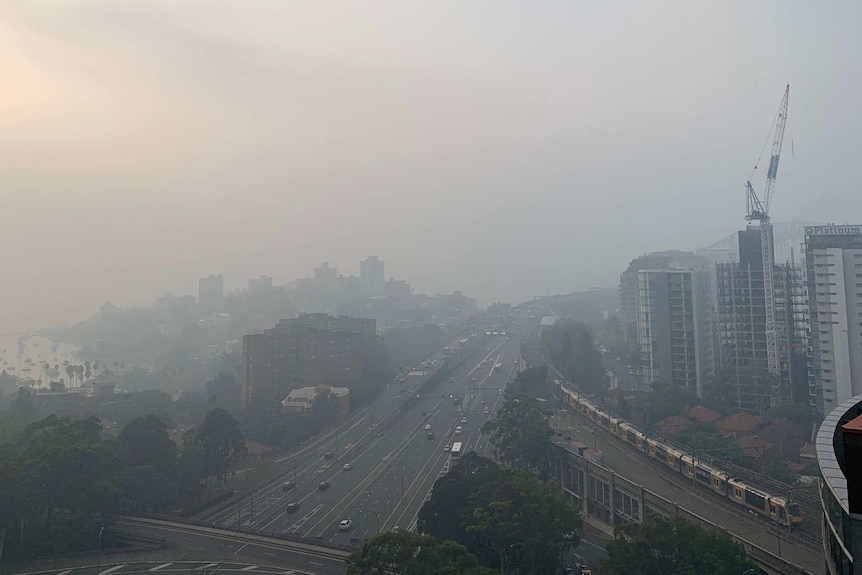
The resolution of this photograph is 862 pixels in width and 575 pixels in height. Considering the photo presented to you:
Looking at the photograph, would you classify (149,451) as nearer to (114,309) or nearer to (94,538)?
(94,538)

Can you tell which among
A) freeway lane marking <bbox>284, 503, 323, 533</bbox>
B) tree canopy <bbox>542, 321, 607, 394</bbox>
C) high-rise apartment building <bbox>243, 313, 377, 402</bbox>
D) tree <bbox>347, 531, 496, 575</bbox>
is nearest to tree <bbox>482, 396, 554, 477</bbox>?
freeway lane marking <bbox>284, 503, 323, 533</bbox>

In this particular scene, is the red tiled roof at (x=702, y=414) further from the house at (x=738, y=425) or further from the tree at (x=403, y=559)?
the tree at (x=403, y=559)

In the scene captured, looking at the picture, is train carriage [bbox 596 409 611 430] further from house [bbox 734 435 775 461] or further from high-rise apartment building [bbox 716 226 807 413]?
high-rise apartment building [bbox 716 226 807 413]

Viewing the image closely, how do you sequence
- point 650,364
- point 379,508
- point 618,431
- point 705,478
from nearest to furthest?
1. point 705,478
2. point 379,508
3. point 618,431
4. point 650,364

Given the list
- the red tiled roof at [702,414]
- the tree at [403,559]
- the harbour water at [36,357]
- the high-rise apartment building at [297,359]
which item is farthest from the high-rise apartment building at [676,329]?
the harbour water at [36,357]

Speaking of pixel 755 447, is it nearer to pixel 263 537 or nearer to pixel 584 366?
pixel 263 537

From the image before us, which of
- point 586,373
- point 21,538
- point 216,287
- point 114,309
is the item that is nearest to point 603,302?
point 216,287
